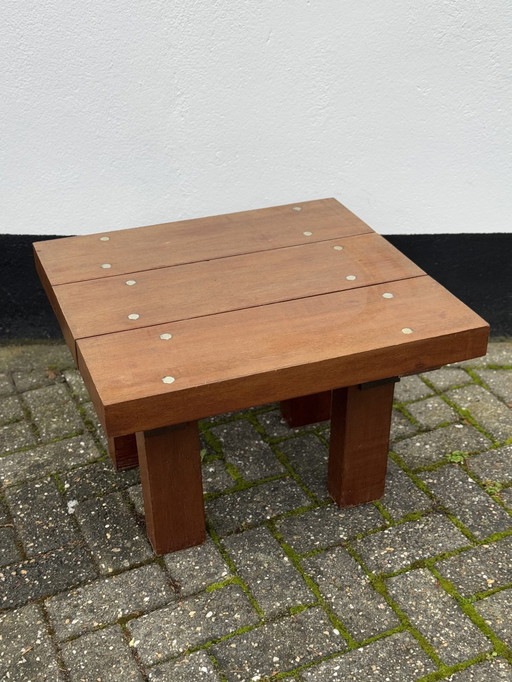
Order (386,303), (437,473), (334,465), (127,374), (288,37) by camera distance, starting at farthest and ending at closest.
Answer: (288,37) → (437,473) → (334,465) → (386,303) → (127,374)

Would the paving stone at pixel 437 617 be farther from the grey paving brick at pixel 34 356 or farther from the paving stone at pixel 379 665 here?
the grey paving brick at pixel 34 356

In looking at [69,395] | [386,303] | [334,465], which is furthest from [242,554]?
[69,395]

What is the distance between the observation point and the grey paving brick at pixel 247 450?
3188 millimetres

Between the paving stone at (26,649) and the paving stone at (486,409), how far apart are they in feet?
6.20

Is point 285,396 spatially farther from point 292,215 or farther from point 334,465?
point 292,215

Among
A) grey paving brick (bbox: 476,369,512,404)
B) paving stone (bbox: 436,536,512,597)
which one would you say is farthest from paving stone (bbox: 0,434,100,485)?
grey paving brick (bbox: 476,369,512,404)

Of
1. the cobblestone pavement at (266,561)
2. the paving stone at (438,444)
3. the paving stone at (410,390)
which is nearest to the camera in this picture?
the cobblestone pavement at (266,561)

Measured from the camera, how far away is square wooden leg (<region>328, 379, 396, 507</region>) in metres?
2.73

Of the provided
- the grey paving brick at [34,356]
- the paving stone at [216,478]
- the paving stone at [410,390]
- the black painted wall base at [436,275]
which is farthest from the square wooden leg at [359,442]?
the grey paving brick at [34,356]

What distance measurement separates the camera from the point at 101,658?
2.45 metres

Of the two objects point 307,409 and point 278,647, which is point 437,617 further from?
point 307,409

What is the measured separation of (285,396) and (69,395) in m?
1.54

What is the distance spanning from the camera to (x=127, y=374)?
2.37 meters

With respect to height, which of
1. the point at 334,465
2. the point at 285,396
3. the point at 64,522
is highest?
the point at 285,396
